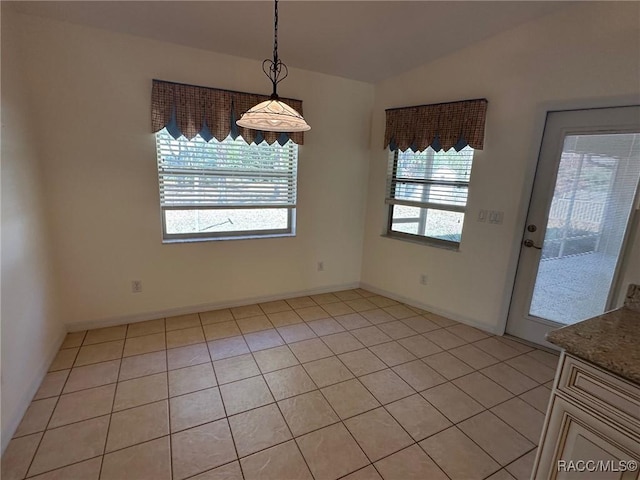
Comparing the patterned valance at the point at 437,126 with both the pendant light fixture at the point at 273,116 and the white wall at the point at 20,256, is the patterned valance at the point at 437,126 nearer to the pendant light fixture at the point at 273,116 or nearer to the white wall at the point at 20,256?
the pendant light fixture at the point at 273,116

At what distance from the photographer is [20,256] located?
6.48 feet

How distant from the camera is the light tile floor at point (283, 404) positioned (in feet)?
5.29

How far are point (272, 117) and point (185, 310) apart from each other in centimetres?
238

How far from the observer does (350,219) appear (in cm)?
386

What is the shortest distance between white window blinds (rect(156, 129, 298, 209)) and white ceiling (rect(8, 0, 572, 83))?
2.66 ft

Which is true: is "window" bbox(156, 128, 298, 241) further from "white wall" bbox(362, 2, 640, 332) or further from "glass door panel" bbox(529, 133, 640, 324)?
"glass door panel" bbox(529, 133, 640, 324)

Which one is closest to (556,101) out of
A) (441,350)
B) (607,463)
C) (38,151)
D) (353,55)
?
Answer: (353,55)

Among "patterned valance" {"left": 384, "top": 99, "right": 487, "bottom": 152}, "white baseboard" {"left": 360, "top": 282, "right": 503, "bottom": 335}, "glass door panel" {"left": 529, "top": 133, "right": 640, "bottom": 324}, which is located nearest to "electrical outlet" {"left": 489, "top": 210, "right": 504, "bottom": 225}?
"glass door panel" {"left": 529, "top": 133, "right": 640, "bottom": 324}

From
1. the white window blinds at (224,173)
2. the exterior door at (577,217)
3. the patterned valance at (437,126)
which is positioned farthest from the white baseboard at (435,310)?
the patterned valance at (437,126)

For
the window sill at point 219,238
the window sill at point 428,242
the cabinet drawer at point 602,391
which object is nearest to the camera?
the cabinet drawer at point 602,391

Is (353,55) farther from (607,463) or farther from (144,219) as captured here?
(607,463)

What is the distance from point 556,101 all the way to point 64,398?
159 inches

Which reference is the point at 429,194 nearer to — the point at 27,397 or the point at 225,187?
the point at 225,187

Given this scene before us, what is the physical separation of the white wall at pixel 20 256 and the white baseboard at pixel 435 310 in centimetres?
314
